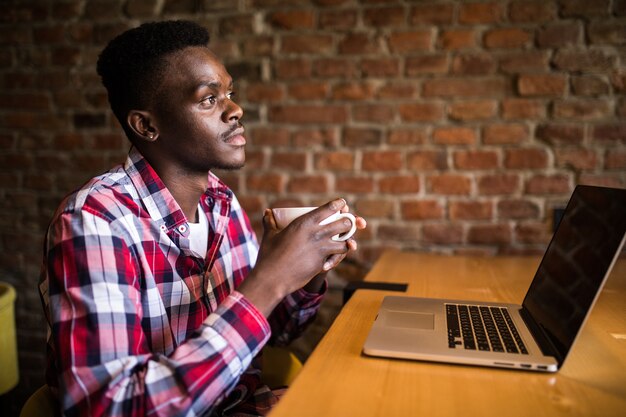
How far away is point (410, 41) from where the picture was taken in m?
1.75

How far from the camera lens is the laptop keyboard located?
0.81 meters

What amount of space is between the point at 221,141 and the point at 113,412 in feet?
2.01

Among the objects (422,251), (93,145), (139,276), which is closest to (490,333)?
(139,276)

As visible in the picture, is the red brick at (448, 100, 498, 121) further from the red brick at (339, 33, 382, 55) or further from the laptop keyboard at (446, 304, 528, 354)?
the laptop keyboard at (446, 304, 528, 354)

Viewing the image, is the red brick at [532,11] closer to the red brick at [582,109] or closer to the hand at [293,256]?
the red brick at [582,109]

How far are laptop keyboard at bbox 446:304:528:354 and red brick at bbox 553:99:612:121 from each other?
95 centimetres

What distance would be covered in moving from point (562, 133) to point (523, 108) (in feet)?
0.51

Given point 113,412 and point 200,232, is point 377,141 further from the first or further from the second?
point 113,412

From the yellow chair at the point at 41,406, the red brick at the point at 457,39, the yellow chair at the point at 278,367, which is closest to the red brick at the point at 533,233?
the red brick at the point at 457,39

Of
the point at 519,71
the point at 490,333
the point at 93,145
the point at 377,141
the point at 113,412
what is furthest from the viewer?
the point at 93,145

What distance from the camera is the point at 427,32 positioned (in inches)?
68.4

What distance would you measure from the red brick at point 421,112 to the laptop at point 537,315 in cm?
81

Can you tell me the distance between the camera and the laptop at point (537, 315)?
2.48 ft

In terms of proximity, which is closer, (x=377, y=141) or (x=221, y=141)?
(x=221, y=141)
